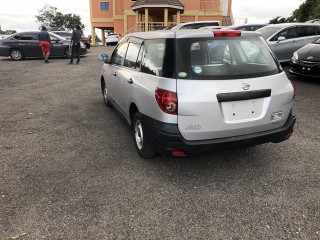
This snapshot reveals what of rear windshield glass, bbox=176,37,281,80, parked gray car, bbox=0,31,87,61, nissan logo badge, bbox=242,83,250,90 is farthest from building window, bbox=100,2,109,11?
nissan logo badge, bbox=242,83,250,90

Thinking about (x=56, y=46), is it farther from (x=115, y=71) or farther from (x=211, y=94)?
(x=211, y=94)

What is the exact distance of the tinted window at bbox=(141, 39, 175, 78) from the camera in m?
3.16

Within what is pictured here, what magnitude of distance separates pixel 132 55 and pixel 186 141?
1820mm

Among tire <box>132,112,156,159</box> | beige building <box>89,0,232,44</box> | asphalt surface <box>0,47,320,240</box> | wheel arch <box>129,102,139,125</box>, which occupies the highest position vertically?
beige building <box>89,0,232,44</box>

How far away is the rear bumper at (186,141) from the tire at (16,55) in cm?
1456

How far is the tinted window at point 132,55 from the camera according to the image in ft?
13.5

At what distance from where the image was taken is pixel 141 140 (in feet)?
12.7

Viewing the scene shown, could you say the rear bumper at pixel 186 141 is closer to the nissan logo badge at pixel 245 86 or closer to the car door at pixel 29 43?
the nissan logo badge at pixel 245 86

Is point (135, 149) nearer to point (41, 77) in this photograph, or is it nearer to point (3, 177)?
point (3, 177)

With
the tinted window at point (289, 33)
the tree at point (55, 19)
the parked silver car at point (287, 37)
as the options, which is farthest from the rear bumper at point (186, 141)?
the tree at point (55, 19)

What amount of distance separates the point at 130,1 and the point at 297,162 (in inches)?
1281

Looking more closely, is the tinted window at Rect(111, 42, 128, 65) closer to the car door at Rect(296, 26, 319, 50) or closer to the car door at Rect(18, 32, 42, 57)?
the car door at Rect(296, 26, 319, 50)

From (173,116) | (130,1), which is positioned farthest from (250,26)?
(130,1)

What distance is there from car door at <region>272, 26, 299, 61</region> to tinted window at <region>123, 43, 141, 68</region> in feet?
25.2
